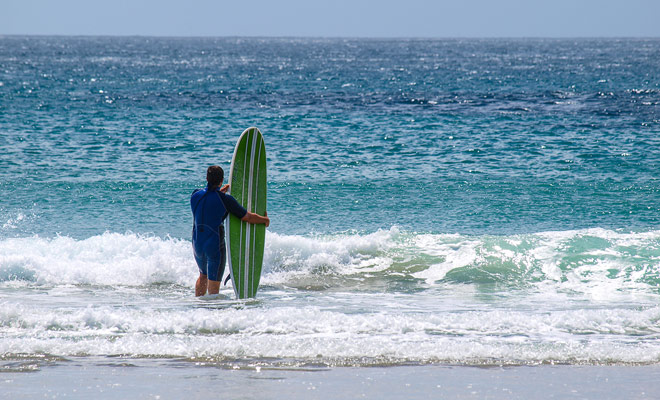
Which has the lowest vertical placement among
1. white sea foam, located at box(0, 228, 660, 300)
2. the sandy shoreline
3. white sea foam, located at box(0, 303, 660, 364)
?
white sea foam, located at box(0, 228, 660, 300)

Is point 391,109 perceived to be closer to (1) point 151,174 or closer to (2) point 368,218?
(1) point 151,174

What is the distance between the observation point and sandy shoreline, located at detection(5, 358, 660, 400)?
18.9 feet

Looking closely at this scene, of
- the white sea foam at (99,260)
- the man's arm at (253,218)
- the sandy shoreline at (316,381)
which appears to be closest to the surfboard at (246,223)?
the man's arm at (253,218)

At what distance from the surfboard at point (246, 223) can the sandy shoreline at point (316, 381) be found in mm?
2480

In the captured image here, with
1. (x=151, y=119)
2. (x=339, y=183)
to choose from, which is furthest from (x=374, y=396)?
(x=151, y=119)

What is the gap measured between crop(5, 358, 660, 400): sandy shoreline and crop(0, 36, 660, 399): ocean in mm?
34

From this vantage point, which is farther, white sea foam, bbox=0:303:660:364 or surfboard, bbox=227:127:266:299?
surfboard, bbox=227:127:266:299

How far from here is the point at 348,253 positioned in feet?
38.1

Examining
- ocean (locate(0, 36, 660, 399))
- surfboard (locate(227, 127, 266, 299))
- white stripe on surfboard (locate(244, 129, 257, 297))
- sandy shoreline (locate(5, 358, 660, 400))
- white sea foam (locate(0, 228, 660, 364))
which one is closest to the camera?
sandy shoreline (locate(5, 358, 660, 400))

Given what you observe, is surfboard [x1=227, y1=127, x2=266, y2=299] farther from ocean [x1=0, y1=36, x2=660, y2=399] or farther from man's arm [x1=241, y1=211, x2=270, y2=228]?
ocean [x1=0, y1=36, x2=660, y2=399]

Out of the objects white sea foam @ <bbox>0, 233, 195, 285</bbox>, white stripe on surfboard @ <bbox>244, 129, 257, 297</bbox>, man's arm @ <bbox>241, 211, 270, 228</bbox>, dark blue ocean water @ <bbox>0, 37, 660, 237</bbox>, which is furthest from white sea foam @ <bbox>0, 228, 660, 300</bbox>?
man's arm @ <bbox>241, 211, 270, 228</bbox>

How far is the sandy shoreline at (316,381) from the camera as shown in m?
5.76

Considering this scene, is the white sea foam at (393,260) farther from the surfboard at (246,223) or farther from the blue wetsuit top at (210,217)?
the blue wetsuit top at (210,217)

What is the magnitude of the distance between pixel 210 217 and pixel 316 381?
2962mm
